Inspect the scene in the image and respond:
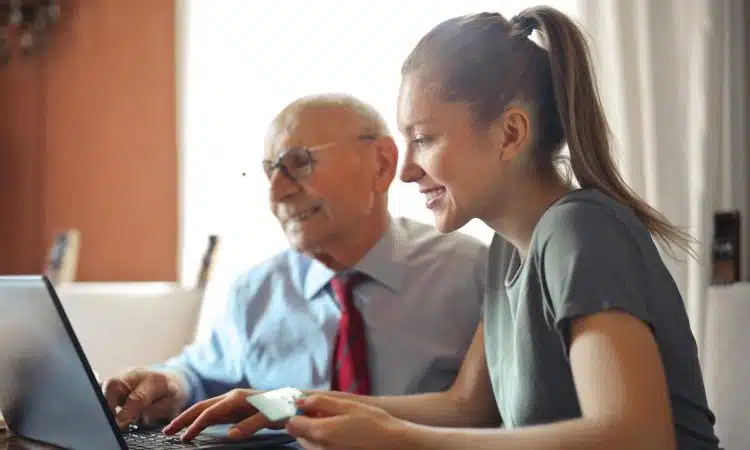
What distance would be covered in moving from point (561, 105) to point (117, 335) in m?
1.49

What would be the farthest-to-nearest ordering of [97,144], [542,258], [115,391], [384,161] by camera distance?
[97,144]
[384,161]
[115,391]
[542,258]

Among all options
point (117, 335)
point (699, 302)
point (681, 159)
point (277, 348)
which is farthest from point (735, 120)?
point (117, 335)

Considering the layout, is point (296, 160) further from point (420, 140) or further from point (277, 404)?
point (277, 404)

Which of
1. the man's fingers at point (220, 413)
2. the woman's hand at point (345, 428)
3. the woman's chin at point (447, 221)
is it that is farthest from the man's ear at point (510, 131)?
the man's fingers at point (220, 413)

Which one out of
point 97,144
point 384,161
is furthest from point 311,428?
point 97,144

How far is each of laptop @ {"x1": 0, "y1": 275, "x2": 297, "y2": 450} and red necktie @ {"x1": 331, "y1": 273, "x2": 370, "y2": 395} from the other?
0.34 meters

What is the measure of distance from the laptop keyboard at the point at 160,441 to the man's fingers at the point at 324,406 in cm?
30

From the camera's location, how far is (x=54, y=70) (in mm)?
3566

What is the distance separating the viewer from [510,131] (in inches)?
42.5

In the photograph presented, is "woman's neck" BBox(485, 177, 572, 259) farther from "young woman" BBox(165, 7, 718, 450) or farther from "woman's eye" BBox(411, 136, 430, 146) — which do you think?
"woman's eye" BBox(411, 136, 430, 146)

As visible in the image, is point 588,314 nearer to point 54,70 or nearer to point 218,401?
point 218,401

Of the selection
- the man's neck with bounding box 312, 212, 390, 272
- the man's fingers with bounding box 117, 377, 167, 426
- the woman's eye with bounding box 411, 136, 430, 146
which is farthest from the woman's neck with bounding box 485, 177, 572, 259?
the man's fingers with bounding box 117, 377, 167, 426

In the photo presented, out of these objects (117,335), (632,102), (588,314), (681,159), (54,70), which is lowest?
(117,335)

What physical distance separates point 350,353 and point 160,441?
0.49 m
